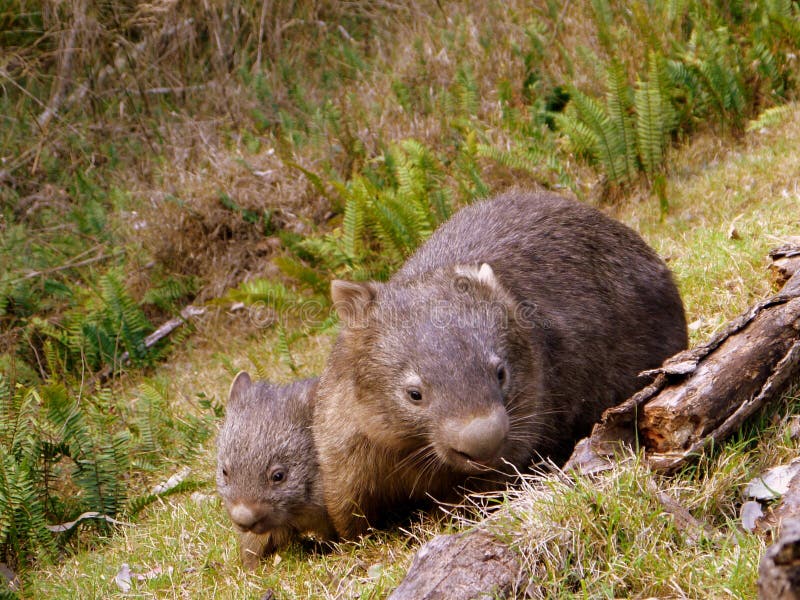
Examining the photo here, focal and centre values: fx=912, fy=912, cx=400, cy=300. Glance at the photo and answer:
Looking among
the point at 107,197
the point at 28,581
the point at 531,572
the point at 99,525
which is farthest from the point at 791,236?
the point at 107,197

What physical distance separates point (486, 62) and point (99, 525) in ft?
18.4

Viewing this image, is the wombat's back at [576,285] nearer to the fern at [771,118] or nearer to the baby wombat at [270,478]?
the baby wombat at [270,478]

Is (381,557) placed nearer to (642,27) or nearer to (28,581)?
(28,581)

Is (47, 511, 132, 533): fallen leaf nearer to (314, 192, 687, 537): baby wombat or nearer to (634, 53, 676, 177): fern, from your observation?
(314, 192, 687, 537): baby wombat

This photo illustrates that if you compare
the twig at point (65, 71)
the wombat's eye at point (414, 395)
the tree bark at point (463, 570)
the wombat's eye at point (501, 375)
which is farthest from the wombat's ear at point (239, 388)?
the twig at point (65, 71)

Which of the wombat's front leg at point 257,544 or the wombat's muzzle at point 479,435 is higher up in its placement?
the wombat's muzzle at point 479,435

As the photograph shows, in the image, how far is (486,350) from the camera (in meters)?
3.23

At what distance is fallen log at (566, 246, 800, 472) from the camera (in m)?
3.07

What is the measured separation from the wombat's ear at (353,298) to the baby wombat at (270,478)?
67cm

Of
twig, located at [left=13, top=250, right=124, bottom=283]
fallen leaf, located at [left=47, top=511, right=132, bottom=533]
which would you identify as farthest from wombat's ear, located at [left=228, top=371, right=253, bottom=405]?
twig, located at [left=13, top=250, right=124, bottom=283]

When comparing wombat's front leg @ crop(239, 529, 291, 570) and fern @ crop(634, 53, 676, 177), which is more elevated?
fern @ crop(634, 53, 676, 177)

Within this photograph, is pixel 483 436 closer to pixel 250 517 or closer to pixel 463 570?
pixel 463 570

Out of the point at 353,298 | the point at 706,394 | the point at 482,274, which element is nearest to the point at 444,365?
the point at 482,274

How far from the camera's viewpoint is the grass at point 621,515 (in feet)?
8.75
